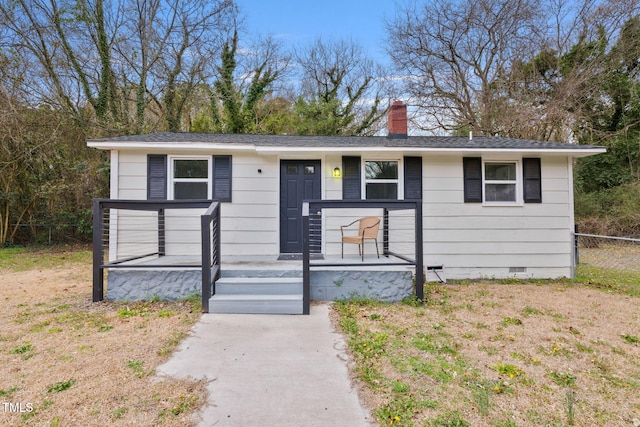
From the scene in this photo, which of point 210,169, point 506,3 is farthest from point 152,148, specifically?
point 506,3

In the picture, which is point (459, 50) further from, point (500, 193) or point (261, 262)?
point (261, 262)

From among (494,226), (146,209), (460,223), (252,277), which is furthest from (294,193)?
(494,226)

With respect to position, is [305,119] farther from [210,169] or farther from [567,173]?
[567,173]

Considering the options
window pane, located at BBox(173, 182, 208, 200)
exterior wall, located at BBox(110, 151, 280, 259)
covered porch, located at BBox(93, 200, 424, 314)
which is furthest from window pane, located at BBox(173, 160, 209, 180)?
covered porch, located at BBox(93, 200, 424, 314)

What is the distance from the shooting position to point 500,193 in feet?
21.4

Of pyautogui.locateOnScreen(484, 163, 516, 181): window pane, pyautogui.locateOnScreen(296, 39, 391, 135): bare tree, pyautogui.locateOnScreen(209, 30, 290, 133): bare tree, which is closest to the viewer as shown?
pyautogui.locateOnScreen(484, 163, 516, 181): window pane

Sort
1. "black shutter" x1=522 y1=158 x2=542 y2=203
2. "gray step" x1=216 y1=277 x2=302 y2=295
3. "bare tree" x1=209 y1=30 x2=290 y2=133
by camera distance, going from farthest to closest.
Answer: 1. "bare tree" x1=209 y1=30 x2=290 y2=133
2. "black shutter" x1=522 y1=158 x2=542 y2=203
3. "gray step" x1=216 y1=277 x2=302 y2=295

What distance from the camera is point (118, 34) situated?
11750mm

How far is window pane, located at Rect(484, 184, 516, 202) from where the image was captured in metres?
6.50

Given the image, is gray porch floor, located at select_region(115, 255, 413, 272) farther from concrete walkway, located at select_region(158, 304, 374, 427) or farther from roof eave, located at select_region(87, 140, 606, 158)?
roof eave, located at select_region(87, 140, 606, 158)

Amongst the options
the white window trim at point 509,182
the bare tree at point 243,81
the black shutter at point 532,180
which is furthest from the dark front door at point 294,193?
the bare tree at point 243,81

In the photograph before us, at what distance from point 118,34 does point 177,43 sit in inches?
80.8

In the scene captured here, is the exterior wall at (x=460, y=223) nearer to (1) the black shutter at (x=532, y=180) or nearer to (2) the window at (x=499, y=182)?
(1) the black shutter at (x=532, y=180)

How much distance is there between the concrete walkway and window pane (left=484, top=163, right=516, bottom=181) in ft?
15.7
